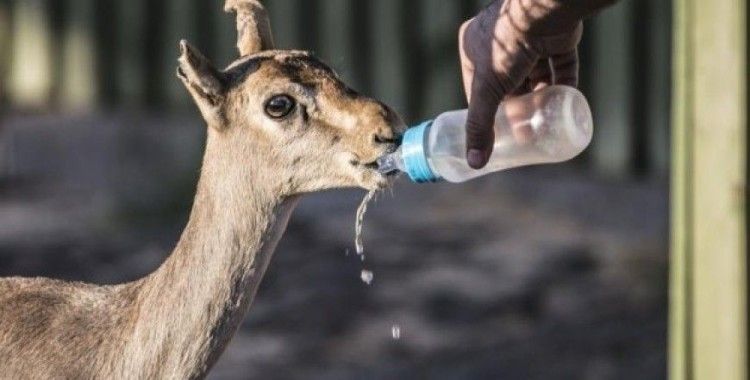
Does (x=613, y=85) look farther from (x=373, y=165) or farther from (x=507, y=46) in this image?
(x=507, y=46)

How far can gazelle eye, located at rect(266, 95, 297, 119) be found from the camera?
460cm

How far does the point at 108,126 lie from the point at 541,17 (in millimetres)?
7446

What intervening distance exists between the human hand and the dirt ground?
14.3 ft

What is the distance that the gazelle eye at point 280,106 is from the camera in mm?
4598

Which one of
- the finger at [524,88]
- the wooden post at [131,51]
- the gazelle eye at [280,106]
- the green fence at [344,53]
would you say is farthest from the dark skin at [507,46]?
the wooden post at [131,51]

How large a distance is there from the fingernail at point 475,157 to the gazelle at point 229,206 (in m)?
0.39

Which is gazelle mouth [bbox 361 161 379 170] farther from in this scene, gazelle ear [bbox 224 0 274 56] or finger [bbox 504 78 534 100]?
gazelle ear [bbox 224 0 274 56]

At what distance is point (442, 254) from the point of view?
984 cm

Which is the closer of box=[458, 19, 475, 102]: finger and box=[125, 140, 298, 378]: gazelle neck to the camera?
box=[458, 19, 475, 102]: finger

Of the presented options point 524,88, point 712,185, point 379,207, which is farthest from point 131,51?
point 524,88

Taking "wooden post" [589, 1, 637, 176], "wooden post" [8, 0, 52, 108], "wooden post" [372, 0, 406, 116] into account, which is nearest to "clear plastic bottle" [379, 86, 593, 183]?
"wooden post" [589, 1, 637, 176]

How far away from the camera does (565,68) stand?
4.39m

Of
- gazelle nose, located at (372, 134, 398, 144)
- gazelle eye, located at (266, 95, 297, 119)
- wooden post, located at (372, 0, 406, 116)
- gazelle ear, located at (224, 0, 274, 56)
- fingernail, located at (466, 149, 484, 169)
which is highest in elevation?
wooden post, located at (372, 0, 406, 116)

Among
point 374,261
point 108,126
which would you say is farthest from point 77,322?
point 108,126
